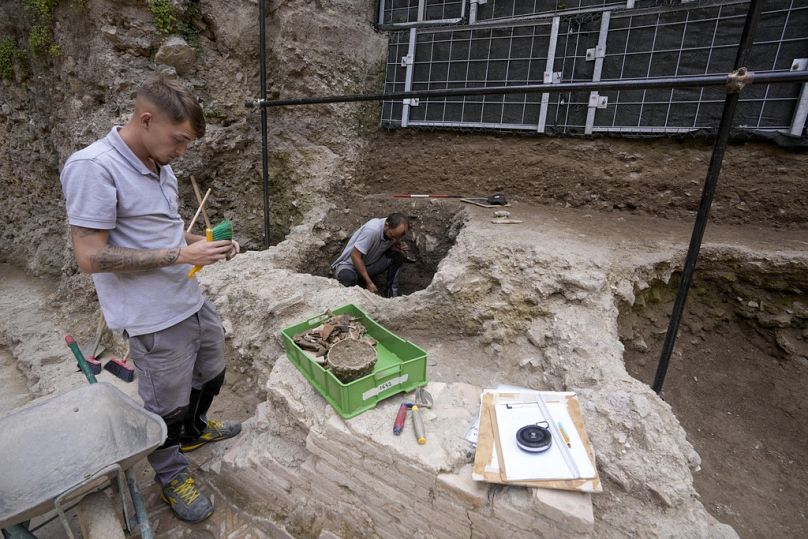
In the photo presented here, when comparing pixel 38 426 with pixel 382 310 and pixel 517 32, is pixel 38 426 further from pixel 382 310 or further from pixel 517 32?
pixel 517 32

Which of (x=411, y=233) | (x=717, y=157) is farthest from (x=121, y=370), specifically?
(x=717, y=157)

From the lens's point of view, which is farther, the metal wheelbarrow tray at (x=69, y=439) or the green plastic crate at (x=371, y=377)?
the green plastic crate at (x=371, y=377)

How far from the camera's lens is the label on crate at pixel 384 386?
2356 mm

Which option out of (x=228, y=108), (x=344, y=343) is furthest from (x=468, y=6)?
(x=344, y=343)

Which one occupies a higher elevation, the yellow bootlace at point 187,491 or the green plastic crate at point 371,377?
the green plastic crate at point 371,377

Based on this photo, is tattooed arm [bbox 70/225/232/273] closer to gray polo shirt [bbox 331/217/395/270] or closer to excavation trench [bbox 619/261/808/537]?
gray polo shirt [bbox 331/217/395/270]

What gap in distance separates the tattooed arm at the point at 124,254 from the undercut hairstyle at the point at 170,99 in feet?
1.89

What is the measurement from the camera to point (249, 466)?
2.72 meters

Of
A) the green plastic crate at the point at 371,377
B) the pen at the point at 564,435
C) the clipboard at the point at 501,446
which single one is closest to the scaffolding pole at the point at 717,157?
the clipboard at the point at 501,446

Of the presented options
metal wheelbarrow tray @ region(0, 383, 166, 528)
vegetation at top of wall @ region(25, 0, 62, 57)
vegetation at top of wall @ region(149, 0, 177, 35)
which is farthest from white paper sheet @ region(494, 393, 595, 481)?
vegetation at top of wall @ region(25, 0, 62, 57)

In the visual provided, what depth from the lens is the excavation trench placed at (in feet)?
11.1

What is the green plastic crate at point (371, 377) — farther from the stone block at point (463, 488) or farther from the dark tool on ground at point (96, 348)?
the dark tool on ground at point (96, 348)

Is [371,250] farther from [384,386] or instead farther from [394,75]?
[394,75]

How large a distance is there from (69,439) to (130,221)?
121 cm
